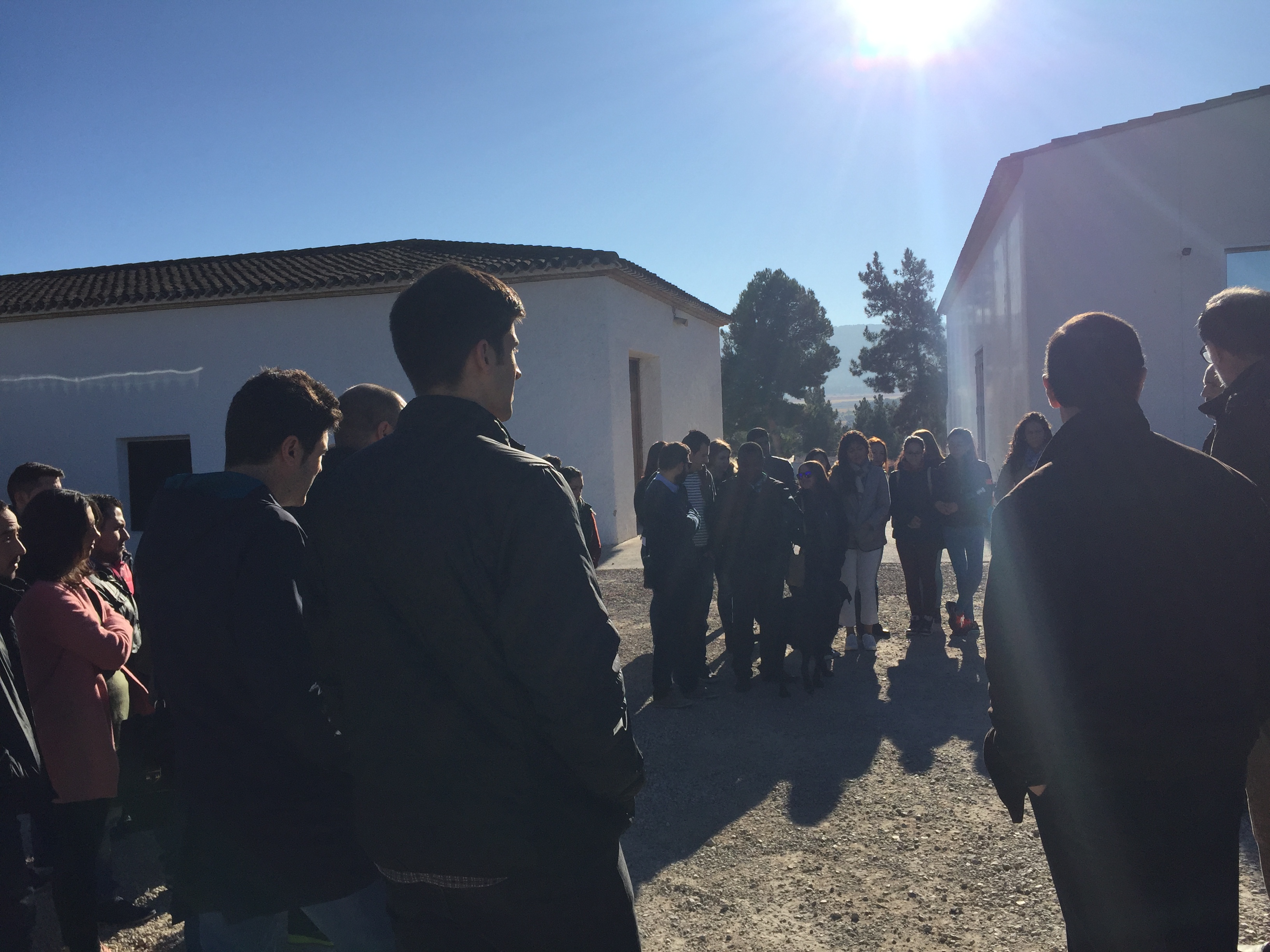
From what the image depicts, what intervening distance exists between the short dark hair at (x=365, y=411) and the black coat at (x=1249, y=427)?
8.67 feet

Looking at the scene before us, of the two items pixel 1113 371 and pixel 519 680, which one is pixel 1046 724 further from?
pixel 519 680

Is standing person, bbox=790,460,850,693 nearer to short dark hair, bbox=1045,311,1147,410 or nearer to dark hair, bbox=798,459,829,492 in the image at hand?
dark hair, bbox=798,459,829,492

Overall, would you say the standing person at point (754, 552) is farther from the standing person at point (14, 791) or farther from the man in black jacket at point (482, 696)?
the man in black jacket at point (482, 696)

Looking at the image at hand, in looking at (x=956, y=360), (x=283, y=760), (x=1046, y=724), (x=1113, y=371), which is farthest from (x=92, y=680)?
(x=956, y=360)

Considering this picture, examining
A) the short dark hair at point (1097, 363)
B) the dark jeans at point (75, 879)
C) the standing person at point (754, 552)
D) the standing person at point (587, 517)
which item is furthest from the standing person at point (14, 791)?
the standing person at point (754, 552)

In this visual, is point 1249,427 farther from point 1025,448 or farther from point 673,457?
point 1025,448

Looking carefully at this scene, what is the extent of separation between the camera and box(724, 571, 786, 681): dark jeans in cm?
617

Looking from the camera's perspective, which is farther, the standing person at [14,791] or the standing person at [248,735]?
the standing person at [14,791]

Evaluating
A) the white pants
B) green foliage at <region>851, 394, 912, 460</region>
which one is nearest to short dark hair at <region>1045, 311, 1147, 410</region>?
the white pants

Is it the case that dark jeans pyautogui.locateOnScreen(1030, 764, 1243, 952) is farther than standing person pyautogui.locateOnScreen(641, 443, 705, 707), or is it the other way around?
standing person pyautogui.locateOnScreen(641, 443, 705, 707)

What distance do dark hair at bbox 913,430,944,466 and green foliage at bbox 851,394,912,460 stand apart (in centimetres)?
3728

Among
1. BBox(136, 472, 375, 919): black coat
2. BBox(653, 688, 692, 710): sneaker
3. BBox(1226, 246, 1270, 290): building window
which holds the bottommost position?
BBox(653, 688, 692, 710): sneaker

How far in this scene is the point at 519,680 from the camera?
56.4 inches

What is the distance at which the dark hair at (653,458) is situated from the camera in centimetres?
651
